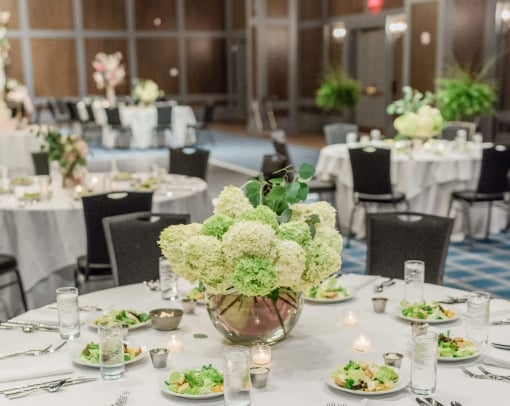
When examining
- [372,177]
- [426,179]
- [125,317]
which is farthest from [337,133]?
[125,317]

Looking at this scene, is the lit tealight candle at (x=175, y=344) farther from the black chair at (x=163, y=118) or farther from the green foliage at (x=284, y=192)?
the black chair at (x=163, y=118)

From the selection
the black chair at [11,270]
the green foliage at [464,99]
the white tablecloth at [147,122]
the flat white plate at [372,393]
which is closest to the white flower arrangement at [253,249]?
the flat white plate at [372,393]

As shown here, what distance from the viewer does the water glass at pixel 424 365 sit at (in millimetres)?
1915

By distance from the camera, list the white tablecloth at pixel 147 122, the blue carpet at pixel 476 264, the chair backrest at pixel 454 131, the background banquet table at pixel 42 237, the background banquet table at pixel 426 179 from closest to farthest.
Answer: the background banquet table at pixel 42 237
the blue carpet at pixel 476 264
the background banquet table at pixel 426 179
the chair backrest at pixel 454 131
the white tablecloth at pixel 147 122

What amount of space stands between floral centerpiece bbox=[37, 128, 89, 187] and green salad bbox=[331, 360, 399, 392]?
11.6ft

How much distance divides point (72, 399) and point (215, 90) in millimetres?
19386

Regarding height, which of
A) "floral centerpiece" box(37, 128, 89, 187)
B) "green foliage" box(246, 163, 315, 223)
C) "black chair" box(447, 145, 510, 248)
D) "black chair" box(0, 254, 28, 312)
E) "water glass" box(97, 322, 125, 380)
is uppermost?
"green foliage" box(246, 163, 315, 223)

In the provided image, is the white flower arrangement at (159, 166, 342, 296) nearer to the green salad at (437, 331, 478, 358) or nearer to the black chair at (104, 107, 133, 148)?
the green salad at (437, 331, 478, 358)

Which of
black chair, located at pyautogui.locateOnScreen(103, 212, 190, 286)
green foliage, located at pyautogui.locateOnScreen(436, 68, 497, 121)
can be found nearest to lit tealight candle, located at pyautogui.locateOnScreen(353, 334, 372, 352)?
black chair, located at pyautogui.locateOnScreen(103, 212, 190, 286)

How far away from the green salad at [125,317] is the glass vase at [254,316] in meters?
0.36

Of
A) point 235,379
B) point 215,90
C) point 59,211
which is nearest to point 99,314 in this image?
point 235,379

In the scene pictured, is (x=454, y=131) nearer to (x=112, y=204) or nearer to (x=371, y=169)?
(x=371, y=169)

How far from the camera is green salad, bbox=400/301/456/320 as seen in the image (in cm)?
250

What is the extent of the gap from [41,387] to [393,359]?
0.98 meters
